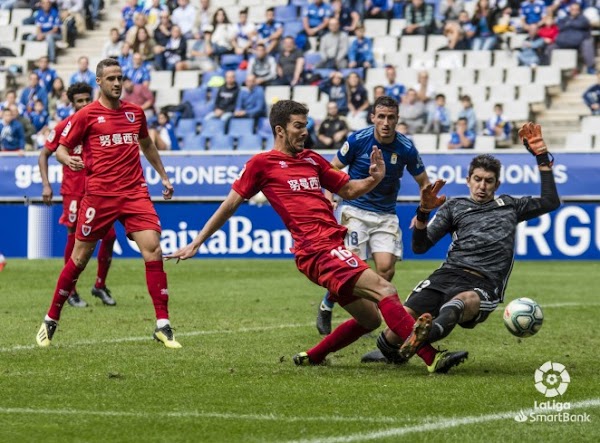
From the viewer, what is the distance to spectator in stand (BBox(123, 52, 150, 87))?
28297 millimetres

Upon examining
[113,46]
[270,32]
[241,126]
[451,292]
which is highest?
[270,32]

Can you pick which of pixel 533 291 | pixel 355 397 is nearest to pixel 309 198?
pixel 355 397

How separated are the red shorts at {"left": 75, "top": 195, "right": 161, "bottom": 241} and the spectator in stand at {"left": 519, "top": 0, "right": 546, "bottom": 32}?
57.9 feet

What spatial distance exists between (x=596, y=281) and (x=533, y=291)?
207 cm

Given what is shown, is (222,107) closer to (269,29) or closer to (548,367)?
(269,29)

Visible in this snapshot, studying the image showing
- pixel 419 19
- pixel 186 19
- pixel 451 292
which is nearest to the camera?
pixel 451 292

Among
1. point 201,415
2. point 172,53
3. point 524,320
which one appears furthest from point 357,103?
point 201,415

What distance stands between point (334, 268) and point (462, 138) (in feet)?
53.4

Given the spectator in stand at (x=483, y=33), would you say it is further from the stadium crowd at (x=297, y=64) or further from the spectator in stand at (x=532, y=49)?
the spectator in stand at (x=532, y=49)

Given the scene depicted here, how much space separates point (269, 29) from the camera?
94.6 ft

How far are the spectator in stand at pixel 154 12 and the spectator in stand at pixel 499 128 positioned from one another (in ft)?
29.4

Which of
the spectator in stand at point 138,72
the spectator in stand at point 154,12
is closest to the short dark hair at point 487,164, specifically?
the spectator in stand at point 138,72

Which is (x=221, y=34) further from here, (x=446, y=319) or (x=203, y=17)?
(x=446, y=319)

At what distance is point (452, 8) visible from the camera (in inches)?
1093
